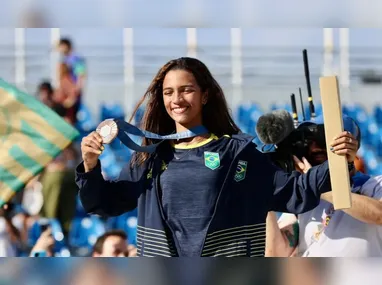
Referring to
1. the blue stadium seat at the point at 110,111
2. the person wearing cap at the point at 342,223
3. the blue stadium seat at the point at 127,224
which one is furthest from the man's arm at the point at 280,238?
the blue stadium seat at the point at 110,111

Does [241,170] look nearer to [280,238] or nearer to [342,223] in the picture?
[342,223]

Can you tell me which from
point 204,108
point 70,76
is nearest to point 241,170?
point 204,108

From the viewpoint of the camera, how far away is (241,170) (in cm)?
316

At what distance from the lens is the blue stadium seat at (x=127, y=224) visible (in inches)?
278

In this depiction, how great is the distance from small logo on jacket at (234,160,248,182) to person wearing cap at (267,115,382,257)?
1.62 feet

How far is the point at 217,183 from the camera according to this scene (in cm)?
312

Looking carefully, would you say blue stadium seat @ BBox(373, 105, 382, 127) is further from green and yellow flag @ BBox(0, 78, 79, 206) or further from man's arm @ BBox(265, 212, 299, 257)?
green and yellow flag @ BBox(0, 78, 79, 206)

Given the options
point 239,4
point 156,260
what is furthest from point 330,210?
point 156,260

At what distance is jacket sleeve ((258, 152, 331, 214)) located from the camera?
3137mm

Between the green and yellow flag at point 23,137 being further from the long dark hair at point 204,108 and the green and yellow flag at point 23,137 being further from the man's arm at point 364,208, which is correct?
the man's arm at point 364,208

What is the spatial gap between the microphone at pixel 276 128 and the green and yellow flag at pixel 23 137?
0.68 m

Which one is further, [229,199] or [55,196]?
[55,196]

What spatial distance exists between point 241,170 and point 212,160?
97mm

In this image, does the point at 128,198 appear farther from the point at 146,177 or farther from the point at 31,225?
the point at 31,225
